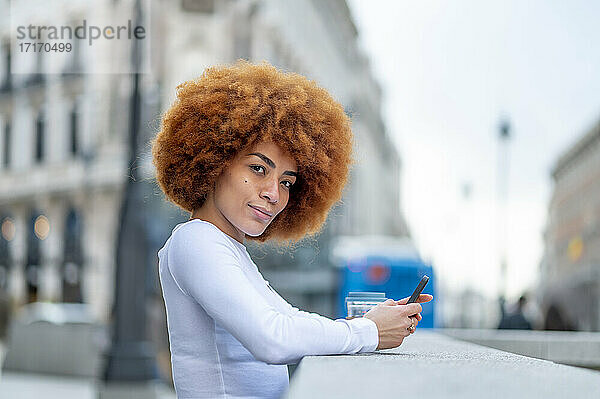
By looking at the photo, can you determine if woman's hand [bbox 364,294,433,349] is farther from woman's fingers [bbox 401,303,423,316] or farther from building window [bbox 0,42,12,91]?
building window [bbox 0,42,12,91]

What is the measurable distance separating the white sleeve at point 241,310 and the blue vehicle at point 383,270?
14.5 meters

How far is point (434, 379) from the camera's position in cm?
171

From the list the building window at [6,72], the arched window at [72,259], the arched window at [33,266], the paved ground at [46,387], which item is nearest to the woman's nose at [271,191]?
the paved ground at [46,387]

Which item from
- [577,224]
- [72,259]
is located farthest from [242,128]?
[577,224]

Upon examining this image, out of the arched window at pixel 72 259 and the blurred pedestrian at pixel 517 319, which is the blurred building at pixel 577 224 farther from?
the blurred pedestrian at pixel 517 319

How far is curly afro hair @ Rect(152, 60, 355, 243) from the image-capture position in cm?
270

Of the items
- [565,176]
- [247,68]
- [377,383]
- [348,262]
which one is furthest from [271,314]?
[565,176]

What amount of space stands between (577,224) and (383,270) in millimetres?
77376

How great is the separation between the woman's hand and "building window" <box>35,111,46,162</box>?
35.0 m


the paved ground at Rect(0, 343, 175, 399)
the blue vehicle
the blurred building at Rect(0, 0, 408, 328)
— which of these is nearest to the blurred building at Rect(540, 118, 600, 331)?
the blurred building at Rect(0, 0, 408, 328)

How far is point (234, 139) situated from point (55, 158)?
3346 centimetres

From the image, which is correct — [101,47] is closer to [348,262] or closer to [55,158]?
[55,158]

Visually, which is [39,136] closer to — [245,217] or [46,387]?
[46,387]

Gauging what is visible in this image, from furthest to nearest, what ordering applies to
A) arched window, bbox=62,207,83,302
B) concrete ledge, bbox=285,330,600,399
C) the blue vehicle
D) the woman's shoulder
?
arched window, bbox=62,207,83,302 < the blue vehicle < the woman's shoulder < concrete ledge, bbox=285,330,600,399
